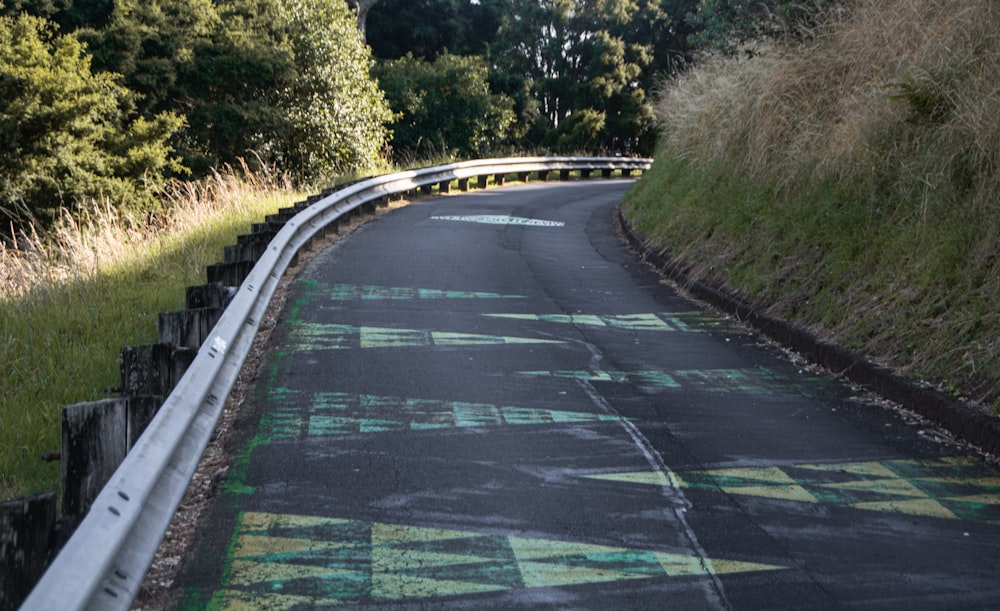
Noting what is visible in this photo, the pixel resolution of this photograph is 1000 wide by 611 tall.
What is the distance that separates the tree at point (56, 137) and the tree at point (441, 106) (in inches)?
572

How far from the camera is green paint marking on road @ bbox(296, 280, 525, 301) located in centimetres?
1001

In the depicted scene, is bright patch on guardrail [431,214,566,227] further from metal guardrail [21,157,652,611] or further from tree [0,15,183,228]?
metal guardrail [21,157,652,611]

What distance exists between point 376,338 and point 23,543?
5.52 meters

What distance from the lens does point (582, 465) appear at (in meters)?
5.47

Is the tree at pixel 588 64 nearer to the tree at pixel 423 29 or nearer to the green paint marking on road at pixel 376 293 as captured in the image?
the tree at pixel 423 29

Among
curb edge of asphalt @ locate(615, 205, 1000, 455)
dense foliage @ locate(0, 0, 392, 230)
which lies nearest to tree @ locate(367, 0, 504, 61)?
dense foliage @ locate(0, 0, 392, 230)

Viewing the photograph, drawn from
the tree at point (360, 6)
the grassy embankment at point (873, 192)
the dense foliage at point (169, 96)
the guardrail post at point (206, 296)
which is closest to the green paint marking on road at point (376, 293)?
the grassy embankment at point (873, 192)

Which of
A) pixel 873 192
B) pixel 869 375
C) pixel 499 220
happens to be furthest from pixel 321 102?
pixel 869 375

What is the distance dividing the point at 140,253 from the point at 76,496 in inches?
332

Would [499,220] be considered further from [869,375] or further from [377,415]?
[377,415]

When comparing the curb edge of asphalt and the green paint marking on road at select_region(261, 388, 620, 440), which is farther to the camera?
the curb edge of asphalt

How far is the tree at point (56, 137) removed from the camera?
61.7 feet

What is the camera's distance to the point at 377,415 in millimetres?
6254

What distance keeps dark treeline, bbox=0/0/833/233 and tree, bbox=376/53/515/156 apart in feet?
0.15
